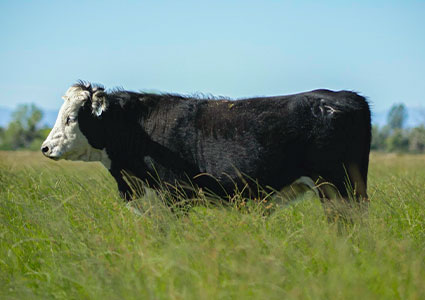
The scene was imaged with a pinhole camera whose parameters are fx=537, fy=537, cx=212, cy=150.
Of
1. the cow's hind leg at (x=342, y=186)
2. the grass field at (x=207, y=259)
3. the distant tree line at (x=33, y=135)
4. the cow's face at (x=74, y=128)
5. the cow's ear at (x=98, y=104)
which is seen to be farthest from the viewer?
the distant tree line at (x=33, y=135)

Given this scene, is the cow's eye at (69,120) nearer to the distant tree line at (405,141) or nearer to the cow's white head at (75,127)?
the cow's white head at (75,127)

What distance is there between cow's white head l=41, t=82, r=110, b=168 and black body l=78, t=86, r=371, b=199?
3 cm

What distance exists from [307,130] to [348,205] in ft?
2.99

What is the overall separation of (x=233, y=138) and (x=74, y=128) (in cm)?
185

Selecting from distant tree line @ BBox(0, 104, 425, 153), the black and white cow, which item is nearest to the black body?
the black and white cow

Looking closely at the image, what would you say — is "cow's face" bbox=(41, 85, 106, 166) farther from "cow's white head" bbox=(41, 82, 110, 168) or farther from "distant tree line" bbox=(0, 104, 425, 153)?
"distant tree line" bbox=(0, 104, 425, 153)

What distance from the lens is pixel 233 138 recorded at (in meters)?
5.91

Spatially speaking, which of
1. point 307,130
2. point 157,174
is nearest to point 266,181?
point 307,130

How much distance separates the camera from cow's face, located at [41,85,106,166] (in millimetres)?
6113

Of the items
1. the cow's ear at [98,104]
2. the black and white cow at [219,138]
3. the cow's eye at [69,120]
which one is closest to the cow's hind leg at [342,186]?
Result: the black and white cow at [219,138]

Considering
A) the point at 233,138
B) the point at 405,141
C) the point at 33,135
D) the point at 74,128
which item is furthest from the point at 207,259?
the point at 405,141

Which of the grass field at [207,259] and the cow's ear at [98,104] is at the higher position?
the cow's ear at [98,104]

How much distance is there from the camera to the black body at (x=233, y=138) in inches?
225

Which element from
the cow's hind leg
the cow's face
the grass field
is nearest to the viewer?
the grass field
